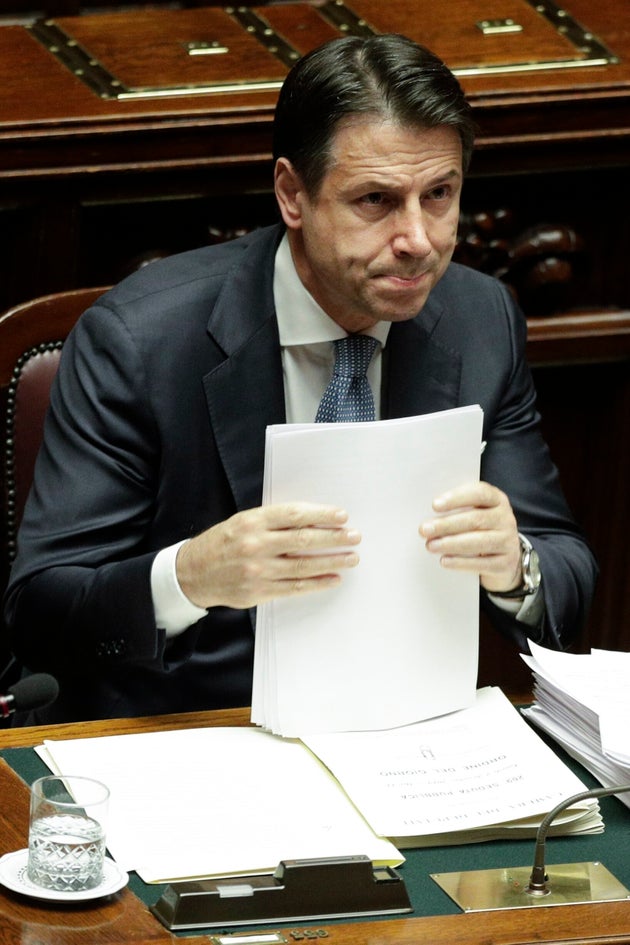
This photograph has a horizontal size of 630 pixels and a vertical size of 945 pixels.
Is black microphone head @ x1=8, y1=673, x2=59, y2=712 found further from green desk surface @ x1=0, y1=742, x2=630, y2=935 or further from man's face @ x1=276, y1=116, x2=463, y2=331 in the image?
man's face @ x1=276, y1=116, x2=463, y2=331

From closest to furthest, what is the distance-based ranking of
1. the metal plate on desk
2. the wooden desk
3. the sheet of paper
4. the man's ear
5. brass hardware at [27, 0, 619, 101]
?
the wooden desk, the metal plate on desk, the sheet of paper, the man's ear, brass hardware at [27, 0, 619, 101]

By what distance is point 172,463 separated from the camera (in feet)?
7.29

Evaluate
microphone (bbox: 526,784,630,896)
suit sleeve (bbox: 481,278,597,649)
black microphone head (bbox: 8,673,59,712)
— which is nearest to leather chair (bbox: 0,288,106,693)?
suit sleeve (bbox: 481,278,597,649)

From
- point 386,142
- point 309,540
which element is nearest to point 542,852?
point 309,540

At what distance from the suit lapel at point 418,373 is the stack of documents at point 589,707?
1.56ft

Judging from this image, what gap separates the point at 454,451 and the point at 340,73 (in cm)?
55

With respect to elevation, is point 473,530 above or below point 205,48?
below

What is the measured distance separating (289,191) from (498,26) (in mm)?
→ 1136

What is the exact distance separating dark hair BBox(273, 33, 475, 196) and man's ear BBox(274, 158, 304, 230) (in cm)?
3

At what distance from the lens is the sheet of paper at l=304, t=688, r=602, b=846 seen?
5.57 feet

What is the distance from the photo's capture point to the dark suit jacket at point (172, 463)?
2156mm

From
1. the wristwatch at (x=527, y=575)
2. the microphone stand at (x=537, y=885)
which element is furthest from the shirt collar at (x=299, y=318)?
the microphone stand at (x=537, y=885)

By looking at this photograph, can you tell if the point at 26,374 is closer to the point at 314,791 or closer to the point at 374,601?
the point at 374,601

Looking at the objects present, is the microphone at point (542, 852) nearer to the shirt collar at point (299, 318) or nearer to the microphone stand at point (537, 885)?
the microphone stand at point (537, 885)
